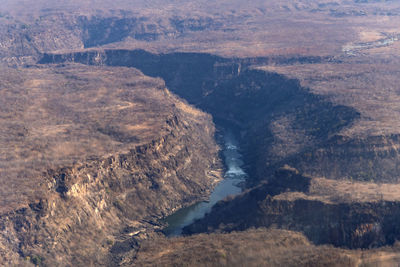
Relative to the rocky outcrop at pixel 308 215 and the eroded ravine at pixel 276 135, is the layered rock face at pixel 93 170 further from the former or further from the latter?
the rocky outcrop at pixel 308 215

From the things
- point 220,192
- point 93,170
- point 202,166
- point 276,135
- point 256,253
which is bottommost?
point 220,192

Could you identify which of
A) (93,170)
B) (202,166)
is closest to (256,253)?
(93,170)

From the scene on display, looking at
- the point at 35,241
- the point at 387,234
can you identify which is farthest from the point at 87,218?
the point at 387,234

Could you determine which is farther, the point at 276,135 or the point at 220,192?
the point at 276,135

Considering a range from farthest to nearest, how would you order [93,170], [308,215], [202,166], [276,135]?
1. [276,135]
2. [202,166]
3. [93,170]
4. [308,215]

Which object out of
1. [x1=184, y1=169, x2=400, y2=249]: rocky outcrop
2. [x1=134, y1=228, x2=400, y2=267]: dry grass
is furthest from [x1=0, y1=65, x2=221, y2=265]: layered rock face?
[x1=134, y1=228, x2=400, y2=267]: dry grass

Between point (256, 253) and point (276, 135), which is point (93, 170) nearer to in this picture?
point (256, 253)
